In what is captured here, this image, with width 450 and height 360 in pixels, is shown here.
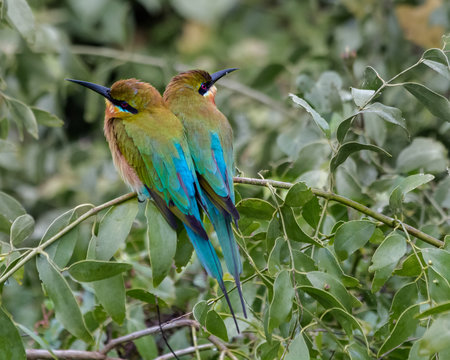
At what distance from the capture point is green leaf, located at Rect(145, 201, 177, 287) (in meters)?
1.46

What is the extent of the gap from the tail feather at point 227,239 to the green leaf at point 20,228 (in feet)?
1.34

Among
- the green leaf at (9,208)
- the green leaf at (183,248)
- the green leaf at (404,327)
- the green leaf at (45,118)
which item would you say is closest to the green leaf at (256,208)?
the green leaf at (183,248)

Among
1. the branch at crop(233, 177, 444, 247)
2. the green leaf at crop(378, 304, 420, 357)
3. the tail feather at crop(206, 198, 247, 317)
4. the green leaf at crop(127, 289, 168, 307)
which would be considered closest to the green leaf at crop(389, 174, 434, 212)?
the branch at crop(233, 177, 444, 247)

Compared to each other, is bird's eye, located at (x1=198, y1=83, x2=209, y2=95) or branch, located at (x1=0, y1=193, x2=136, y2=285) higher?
bird's eye, located at (x1=198, y1=83, x2=209, y2=95)

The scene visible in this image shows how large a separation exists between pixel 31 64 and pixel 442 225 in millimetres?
1810

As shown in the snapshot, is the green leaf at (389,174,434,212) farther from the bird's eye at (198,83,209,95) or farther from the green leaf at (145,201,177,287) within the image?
the bird's eye at (198,83,209,95)

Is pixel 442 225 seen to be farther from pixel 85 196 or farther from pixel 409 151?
pixel 85 196

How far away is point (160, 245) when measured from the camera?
1.49 meters

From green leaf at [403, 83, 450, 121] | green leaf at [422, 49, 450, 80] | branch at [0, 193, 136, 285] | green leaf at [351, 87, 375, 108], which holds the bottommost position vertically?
branch at [0, 193, 136, 285]

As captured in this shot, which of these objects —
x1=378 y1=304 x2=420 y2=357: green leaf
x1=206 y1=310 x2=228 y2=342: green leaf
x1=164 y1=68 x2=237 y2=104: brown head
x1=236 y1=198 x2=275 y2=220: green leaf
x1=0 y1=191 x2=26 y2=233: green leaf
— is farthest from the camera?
x1=164 y1=68 x2=237 y2=104: brown head

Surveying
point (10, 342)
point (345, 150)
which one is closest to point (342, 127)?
point (345, 150)

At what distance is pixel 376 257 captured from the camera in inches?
53.8

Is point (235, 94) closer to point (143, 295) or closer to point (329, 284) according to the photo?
point (143, 295)

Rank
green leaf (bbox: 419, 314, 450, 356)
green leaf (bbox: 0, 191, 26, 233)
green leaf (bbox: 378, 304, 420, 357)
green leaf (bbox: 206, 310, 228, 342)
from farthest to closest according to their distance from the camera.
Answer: green leaf (bbox: 0, 191, 26, 233) → green leaf (bbox: 206, 310, 228, 342) → green leaf (bbox: 378, 304, 420, 357) → green leaf (bbox: 419, 314, 450, 356)
